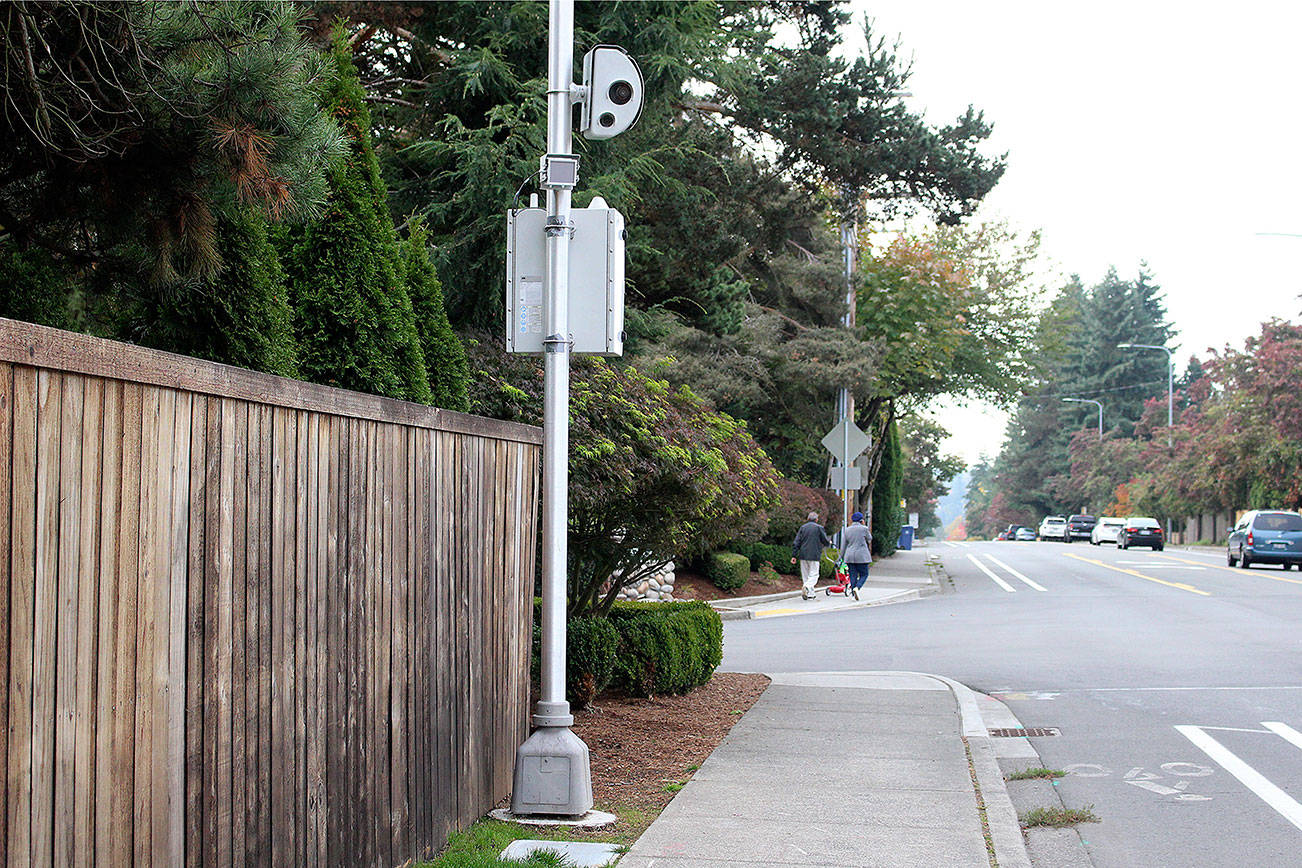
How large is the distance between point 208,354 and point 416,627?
176 centimetres

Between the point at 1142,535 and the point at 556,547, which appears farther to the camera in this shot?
the point at 1142,535

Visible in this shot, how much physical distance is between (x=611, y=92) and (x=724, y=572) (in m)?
17.7

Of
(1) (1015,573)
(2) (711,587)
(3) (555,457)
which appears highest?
(3) (555,457)

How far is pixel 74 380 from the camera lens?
3203 mm

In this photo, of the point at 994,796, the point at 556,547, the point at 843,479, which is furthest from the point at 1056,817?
the point at 843,479

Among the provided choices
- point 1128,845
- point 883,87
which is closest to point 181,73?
point 1128,845

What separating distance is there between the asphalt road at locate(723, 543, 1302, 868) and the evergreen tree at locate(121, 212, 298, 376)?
490 centimetres

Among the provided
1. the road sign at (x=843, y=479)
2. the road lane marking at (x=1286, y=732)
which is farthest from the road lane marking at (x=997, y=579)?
the road lane marking at (x=1286, y=732)

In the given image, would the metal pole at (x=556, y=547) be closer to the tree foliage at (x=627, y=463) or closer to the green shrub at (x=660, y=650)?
the tree foliage at (x=627, y=463)

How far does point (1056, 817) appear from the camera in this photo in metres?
6.96

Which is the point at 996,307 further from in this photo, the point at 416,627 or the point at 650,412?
the point at 416,627

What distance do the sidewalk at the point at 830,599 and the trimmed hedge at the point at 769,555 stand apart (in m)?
0.85

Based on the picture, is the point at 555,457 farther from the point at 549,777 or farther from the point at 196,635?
the point at 196,635

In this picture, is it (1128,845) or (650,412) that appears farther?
(650,412)
